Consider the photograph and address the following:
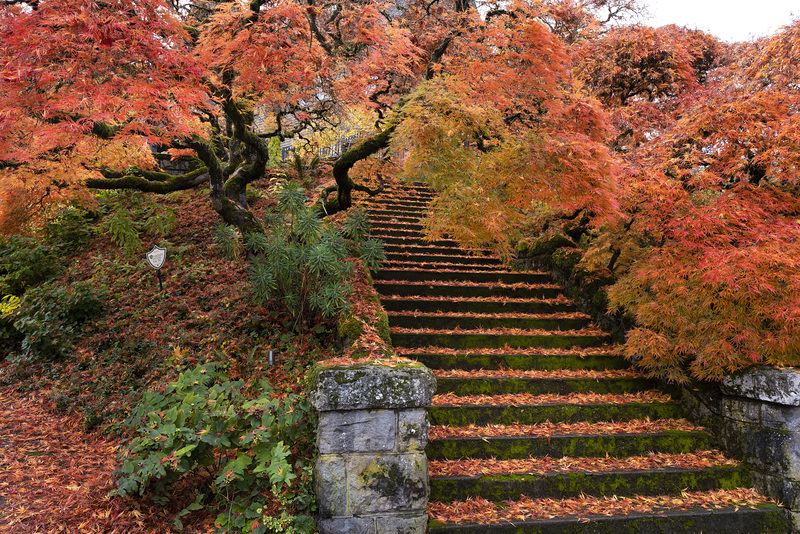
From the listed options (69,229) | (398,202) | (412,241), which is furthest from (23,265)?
(398,202)

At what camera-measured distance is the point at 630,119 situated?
308 inches

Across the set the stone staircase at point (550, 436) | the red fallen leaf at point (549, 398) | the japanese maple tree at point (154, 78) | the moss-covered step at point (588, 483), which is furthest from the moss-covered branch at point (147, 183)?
the moss-covered step at point (588, 483)

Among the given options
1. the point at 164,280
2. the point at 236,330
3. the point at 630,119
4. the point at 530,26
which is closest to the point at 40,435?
the point at 236,330

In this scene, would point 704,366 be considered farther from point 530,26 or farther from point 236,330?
point 236,330

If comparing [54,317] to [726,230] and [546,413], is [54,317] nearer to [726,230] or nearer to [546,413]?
[546,413]

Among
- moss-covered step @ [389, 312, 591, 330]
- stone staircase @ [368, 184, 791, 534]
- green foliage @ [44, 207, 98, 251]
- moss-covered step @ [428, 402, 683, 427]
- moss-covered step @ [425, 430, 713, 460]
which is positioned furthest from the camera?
green foliage @ [44, 207, 98, 251]

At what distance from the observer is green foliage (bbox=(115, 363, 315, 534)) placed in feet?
9.92

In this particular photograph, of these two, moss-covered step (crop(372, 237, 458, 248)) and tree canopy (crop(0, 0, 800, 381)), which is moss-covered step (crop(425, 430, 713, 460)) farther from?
moss-covered step (crop(372, 237, 458, 248))

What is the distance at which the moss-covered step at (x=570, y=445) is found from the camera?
12.8ft

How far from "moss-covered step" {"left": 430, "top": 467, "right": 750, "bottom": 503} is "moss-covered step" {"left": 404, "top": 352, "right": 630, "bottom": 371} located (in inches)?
58.6

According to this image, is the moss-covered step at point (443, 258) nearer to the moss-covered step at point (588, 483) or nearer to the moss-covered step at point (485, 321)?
the moss-covered step at point (485, 321)

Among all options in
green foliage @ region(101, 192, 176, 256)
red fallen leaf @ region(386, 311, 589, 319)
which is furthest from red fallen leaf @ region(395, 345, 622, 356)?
green foliage @ region(101, 192, 176, 256)

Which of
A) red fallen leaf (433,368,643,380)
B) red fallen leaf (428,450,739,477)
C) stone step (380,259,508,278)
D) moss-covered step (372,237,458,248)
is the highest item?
moss-covered step (372,237,458,248)

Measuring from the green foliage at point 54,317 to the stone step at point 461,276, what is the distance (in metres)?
4.24
